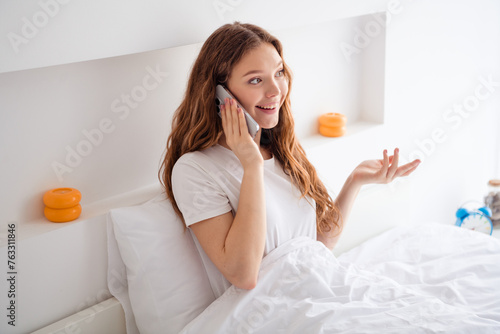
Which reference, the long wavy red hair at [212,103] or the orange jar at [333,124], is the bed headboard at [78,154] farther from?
the orange jar at [333,124]

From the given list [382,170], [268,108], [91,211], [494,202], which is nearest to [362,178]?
[382,170]

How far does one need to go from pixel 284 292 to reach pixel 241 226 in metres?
0.23

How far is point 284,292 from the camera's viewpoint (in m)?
1.50

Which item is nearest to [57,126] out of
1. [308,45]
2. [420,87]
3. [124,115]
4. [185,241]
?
[124,115]

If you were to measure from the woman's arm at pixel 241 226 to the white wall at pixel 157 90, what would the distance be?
1.08 feet

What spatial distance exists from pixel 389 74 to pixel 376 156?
37 centimetres

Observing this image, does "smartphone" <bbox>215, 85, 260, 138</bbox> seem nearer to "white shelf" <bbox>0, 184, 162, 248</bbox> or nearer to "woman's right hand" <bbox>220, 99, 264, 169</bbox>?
"woman's right hand" <bbox>220, 99, 264, 169</bbox>

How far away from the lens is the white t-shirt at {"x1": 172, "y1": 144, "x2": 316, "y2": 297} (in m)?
1.50

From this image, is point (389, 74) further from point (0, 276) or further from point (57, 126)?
point (0, 276)

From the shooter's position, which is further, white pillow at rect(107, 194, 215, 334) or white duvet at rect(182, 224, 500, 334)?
white pillow at rect(107, 194, 215, 334)

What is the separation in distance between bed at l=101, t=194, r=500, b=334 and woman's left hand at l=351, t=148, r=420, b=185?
0.30 m

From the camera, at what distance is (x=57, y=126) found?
156 cm

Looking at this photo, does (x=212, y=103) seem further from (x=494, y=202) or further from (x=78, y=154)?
(x=494, y=202)

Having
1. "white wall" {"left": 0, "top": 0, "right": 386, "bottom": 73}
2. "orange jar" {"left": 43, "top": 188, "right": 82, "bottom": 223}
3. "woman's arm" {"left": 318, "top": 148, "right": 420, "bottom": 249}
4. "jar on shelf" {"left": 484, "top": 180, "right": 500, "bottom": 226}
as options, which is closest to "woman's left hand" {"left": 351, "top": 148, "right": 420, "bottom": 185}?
"woman's arm" {"left": 318, "top": 148, "right": 420, "bottom": 249}
